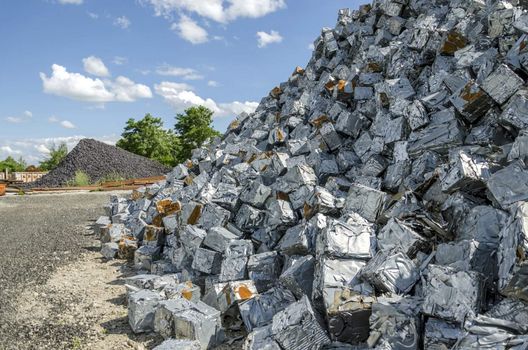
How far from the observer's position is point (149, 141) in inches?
963

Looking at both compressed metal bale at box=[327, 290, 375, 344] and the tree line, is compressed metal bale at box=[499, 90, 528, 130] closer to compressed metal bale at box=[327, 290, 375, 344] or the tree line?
compressed metal bale at box=[327, 290, 375, 344]

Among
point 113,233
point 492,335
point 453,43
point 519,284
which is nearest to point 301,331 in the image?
point 492,335

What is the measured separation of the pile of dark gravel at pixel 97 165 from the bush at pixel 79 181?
0.87 ft

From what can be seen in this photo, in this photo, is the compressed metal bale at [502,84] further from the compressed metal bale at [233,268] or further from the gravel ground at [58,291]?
the gravel ground at [58,291]

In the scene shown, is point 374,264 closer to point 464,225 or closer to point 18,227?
point 464,225

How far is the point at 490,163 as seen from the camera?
2629 millimetres

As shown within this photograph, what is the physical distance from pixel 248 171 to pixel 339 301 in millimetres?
2834

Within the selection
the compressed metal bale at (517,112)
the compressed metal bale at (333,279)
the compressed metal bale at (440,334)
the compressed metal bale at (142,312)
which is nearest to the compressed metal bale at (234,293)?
the compressed metal bale at (142,312)

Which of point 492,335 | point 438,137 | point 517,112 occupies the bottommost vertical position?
point 492,335

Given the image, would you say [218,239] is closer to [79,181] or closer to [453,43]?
[453,43]

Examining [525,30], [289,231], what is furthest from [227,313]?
[525,30]

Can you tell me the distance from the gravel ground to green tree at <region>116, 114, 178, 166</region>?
18141mm

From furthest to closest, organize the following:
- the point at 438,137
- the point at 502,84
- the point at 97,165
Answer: the point at 97,165, the point at 438,137, the point at 502,84

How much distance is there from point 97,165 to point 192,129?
370 inches
